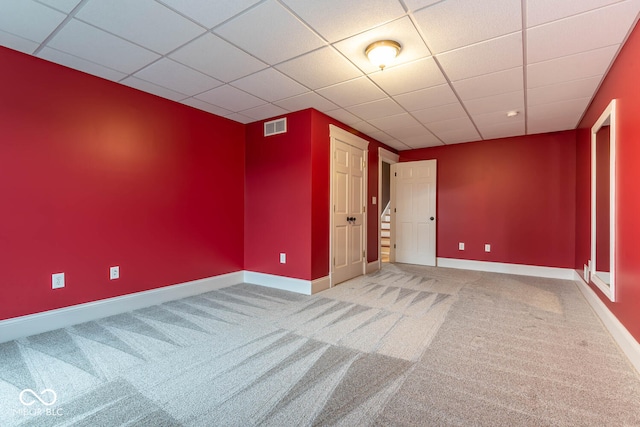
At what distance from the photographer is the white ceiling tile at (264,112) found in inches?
143

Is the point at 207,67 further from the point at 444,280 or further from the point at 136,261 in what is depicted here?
the point at 444,280

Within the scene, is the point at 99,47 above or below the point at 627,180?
above

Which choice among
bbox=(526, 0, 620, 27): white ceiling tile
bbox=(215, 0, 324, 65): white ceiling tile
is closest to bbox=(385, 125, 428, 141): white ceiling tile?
bbox=(526, 0, 620, 27): white ceiling tile

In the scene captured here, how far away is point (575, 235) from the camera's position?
14.6 ft

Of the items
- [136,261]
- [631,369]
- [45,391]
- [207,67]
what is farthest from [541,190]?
[45,391]

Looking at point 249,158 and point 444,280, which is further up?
point 249,158

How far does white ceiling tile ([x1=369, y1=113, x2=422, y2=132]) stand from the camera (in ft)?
13.0

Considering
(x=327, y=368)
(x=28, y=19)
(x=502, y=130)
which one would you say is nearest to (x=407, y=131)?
(x=502, y=130)

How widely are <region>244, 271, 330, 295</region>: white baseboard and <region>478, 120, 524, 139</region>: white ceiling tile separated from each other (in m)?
3.38

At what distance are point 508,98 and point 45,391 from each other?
4.67 m

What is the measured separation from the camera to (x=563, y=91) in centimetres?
307

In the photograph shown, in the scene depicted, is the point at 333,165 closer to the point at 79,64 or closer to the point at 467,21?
the point at 467,21

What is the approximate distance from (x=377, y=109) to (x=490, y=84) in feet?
4.07

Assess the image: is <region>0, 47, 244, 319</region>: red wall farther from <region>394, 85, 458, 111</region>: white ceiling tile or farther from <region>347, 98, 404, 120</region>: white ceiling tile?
<region>394, 85, 458, 111</region>: white ceiling tile
